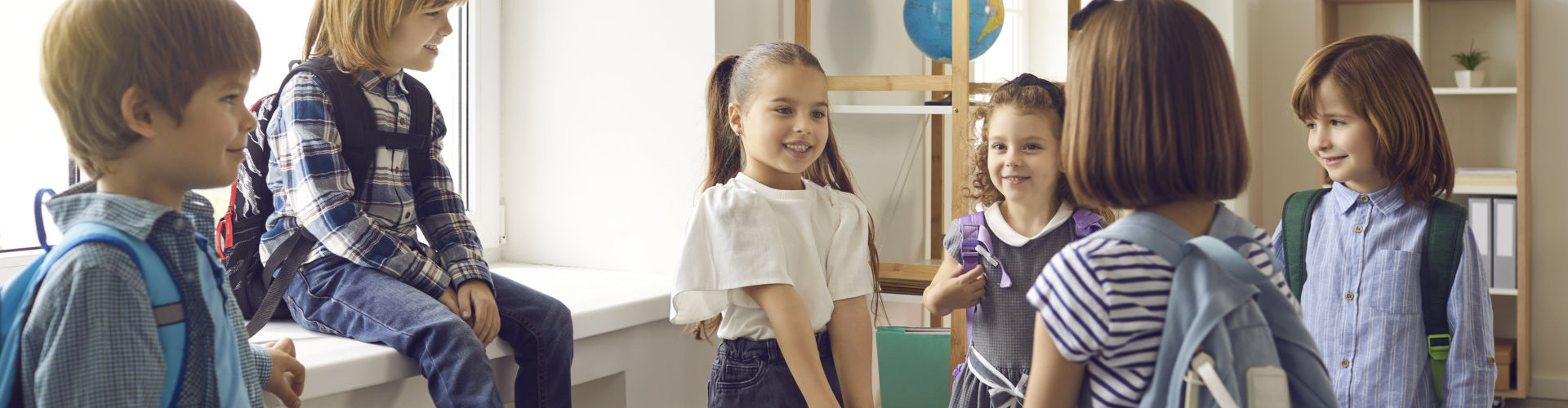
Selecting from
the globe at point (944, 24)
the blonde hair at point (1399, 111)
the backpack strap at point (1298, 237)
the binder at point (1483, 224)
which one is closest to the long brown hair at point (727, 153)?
the backpack strap at point (1298, 237)

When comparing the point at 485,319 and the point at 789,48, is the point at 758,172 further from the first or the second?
the point at 485,319

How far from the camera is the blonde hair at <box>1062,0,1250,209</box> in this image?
32.9 inches

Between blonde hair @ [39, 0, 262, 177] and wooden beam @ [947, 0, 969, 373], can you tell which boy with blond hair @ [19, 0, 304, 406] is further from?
wooden beam @ [947, 0, 969, 373]

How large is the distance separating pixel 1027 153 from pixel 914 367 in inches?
28.6

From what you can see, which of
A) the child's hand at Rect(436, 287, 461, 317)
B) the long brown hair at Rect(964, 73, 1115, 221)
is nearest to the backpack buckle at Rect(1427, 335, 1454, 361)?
the long brown hair at Rect(964, 73, 1115, 221)

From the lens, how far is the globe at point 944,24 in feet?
8.06

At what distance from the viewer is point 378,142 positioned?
5.46 ft

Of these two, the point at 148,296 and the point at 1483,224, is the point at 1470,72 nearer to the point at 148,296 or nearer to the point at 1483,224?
the point at 1483,224

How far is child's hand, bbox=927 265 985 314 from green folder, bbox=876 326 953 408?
1.87 ft

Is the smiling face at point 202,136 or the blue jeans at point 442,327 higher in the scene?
the smiling face at point 202,136

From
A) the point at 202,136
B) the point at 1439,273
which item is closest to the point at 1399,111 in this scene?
the point at 1439,273

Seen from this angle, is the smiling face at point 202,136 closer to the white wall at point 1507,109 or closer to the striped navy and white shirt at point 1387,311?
the striped navy and white shirt at point 1387,311

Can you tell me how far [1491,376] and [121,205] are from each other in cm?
150

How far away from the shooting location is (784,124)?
1.57 m
